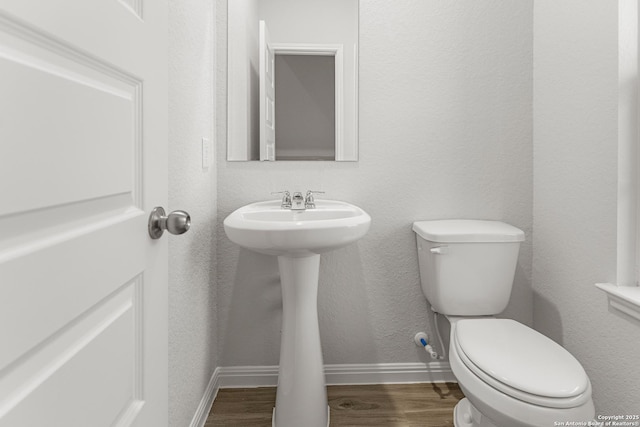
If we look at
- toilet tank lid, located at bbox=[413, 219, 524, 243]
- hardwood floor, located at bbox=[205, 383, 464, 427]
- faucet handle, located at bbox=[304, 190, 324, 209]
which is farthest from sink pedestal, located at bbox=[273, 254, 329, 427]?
toilet tank lid, located at bbox=[413, 219, 524, 243]

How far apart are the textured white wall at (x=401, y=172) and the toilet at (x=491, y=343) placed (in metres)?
0.17

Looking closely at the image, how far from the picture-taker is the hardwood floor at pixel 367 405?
1695 millimetres

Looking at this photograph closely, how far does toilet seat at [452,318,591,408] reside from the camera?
43.8 inches

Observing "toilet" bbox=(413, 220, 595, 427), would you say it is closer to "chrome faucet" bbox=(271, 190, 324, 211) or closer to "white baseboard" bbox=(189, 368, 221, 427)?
"chrome faucet" bbox=(271, 190, 324, 211)

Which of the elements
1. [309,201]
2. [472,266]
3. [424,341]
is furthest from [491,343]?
[309,201]

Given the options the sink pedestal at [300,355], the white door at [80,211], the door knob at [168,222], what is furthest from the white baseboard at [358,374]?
the door knob at [168,222]

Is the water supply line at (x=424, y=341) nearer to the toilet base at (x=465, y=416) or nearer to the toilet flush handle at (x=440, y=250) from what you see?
the toilet base at (x=465, y=416)

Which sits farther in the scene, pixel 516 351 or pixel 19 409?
pixel 516 351

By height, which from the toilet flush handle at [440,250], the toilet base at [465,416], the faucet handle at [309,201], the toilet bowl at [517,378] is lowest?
the toilet base at [465,416]

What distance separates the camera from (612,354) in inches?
57.5

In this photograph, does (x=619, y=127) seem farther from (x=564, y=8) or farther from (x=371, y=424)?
(x=371, y=424)

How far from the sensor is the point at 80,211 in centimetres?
56

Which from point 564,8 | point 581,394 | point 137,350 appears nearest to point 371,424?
point 581,394

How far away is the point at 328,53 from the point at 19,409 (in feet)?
5.82
